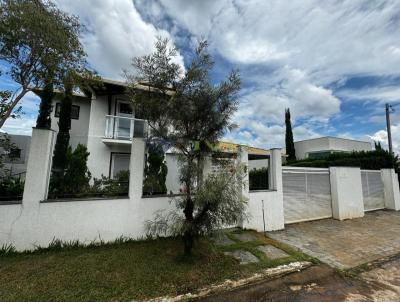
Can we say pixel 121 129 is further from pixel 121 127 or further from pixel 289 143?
pixel 289 143

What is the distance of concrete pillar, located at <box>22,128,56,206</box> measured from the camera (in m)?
4.66

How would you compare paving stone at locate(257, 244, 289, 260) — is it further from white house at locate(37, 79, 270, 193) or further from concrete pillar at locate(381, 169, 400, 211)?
concrete pillar at locate(381, 169, 400, 211)

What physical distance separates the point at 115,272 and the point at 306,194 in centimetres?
800

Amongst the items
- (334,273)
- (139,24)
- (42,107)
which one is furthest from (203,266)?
(42,107)

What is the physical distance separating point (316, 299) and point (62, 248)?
535cm

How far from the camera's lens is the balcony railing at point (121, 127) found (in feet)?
37.5

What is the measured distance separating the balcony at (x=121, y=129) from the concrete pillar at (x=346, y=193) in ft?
32.9

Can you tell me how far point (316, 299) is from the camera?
343 centimetres

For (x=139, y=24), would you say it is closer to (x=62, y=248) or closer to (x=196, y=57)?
(x=196, y=57)

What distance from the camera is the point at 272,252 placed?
530 cm

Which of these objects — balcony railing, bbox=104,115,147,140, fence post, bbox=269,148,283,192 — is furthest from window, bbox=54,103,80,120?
fence post, bbox=269,148,283,192

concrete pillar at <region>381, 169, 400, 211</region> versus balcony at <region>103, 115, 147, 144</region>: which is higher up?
balcony at <region>103, 115, 147, 144</region>

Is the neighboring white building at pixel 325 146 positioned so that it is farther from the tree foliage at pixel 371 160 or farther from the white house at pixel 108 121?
the white house at pixel 108 121

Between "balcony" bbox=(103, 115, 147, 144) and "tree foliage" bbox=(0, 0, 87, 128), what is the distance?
511cm
